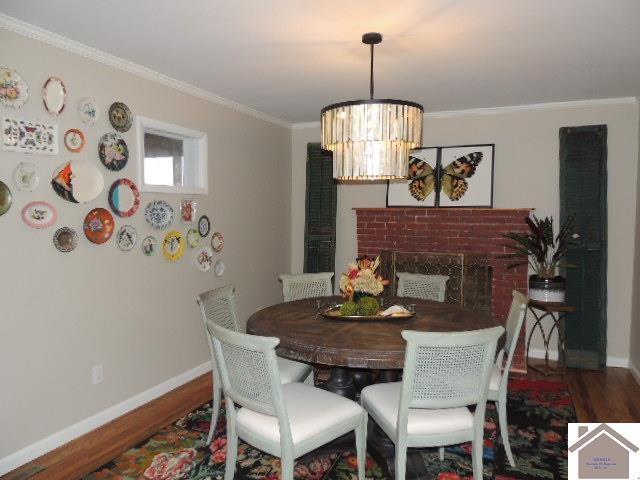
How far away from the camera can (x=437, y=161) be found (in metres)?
4.85

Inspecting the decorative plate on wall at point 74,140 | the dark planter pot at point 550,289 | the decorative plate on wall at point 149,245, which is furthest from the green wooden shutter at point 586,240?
the decorative plate on wall at point 74,140

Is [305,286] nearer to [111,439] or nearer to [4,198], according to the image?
[111,439]

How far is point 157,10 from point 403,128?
1.37 m

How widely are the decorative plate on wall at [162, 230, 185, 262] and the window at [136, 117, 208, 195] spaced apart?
343 millimetres

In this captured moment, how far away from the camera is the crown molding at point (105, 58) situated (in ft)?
8.46

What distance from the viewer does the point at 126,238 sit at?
3.33 meters

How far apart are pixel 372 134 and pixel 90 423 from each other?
8.39ft

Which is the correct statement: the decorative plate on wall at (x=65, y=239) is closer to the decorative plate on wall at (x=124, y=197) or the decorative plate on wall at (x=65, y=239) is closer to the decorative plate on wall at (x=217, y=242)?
the decorative plate on wall at (x=124, y=197)

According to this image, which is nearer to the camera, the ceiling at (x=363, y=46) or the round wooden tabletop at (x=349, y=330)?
the round wooden tabletop at (x=349, y=330)

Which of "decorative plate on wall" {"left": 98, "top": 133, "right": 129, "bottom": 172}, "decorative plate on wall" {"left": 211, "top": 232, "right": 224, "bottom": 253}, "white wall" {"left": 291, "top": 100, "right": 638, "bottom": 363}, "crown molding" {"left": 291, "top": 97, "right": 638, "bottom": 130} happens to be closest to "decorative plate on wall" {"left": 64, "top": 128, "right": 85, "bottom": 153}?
"decorative plate on wall" {"left": 98, "top": 133, "right": 129, "bottom": 172}


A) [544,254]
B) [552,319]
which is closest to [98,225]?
[544,254]

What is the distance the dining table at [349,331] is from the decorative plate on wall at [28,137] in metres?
1.54

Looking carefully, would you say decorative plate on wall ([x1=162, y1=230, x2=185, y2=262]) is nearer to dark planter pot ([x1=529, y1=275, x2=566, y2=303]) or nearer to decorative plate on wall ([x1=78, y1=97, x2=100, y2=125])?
decorative plate on wall ([x1=78, y1=97, x2=100, y2=125])

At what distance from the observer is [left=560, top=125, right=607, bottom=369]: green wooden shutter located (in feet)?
14.0
